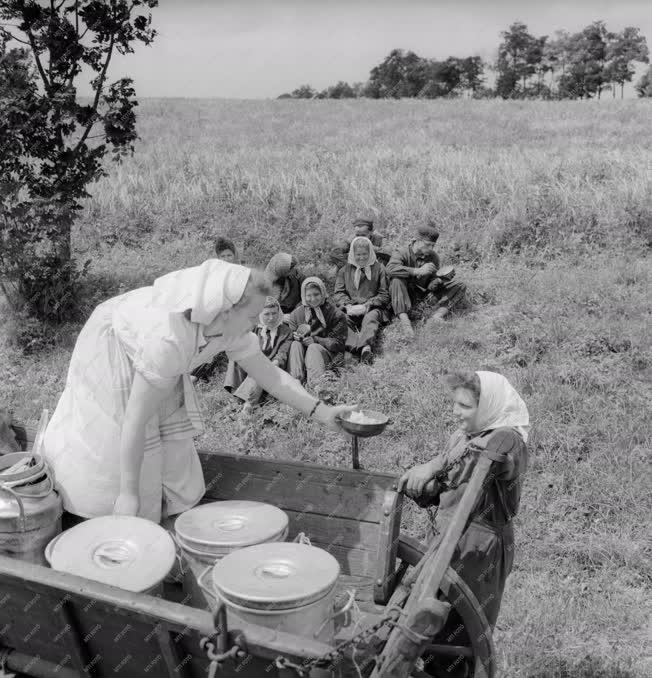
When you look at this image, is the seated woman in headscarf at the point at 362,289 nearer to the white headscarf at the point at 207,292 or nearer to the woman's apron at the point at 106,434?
the woman's apron at the point at 106,434

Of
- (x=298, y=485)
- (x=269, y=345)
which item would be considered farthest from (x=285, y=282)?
(x=298, y=485)

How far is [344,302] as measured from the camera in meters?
8.12

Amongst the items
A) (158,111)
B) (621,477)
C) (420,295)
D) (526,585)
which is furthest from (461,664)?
(158,111)

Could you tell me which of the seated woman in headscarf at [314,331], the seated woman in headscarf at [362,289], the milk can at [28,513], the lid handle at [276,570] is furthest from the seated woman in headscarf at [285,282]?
the lid handle at [276,570]

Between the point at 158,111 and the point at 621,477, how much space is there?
2910 centimetres

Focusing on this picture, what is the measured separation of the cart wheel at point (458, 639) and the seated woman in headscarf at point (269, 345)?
3821 mm

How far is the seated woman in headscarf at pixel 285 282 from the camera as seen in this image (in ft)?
26.6

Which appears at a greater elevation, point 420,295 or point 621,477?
point 420,295

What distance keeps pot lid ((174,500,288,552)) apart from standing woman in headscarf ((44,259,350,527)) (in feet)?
0.84

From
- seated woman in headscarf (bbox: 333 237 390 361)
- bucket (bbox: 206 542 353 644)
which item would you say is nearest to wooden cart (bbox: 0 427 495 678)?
bucket (bbox: 206 542 353 644)

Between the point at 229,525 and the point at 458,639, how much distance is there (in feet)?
3.74

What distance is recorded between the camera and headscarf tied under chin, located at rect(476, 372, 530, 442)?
3248 millimetres

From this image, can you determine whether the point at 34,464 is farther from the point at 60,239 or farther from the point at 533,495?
the point at 60,239

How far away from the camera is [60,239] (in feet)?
29.4
